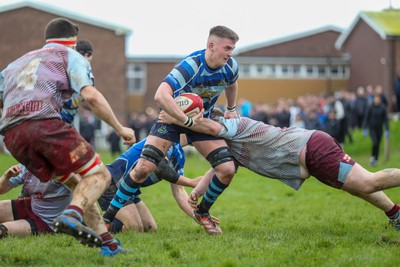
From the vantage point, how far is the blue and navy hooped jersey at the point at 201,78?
25.8 feet

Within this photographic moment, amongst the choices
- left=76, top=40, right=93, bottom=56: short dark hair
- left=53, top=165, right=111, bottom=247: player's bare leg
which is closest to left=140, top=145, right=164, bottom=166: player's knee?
left=53, top=165, right=111, bottom=247: player's bare leg

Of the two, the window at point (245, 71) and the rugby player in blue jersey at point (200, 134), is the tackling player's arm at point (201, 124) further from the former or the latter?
the window at point (245, 71)

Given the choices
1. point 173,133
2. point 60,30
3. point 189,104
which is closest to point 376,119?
point 173,133

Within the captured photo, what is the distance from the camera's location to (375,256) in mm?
6168

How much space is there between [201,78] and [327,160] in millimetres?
1737

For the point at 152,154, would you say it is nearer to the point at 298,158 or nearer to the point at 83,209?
the point at 298,158

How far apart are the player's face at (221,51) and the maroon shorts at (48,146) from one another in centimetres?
247

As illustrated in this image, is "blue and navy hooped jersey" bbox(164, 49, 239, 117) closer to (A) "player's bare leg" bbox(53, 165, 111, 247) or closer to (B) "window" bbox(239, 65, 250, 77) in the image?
(A) "player's bare leg" bbox(53, 165, 111, 247)

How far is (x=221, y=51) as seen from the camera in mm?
7938

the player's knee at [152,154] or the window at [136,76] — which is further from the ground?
the player's knee at [152,154]

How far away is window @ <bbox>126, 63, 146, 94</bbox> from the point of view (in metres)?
55.0

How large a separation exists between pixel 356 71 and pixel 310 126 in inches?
1030

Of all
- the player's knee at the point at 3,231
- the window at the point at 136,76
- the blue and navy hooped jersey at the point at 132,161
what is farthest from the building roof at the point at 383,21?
the player's knee at the point at 3,231

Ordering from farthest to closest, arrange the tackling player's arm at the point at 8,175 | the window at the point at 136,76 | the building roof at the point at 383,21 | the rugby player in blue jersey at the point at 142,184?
the window at the point at 136,76 → the building roof at the point at 383,21 → the rugby player in blue jersey at the point at 142,184 → the tackling player's arm at the point at 8,175
